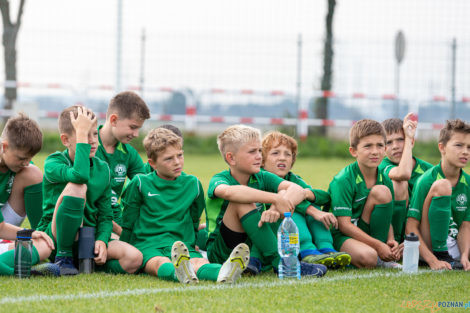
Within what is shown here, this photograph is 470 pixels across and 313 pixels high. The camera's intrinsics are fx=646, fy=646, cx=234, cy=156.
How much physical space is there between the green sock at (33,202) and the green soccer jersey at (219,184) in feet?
3.89

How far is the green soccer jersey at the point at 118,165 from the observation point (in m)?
4.76

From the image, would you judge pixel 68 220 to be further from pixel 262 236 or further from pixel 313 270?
pixel 313 270

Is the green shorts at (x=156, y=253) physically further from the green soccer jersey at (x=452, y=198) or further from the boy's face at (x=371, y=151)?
the green soccer jersey at (x=452, y=198)

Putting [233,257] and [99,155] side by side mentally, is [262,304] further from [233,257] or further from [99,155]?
[99,155]

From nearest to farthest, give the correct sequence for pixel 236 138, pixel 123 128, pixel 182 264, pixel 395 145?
pixel 182 264 → pixel 236 138 → pixel 123 128 → pixel 395 145

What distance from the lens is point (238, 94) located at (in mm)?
13594

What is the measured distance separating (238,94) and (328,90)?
234 cm

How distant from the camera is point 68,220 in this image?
3725mm

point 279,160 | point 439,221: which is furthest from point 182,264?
point 439,221

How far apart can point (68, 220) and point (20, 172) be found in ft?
2.74

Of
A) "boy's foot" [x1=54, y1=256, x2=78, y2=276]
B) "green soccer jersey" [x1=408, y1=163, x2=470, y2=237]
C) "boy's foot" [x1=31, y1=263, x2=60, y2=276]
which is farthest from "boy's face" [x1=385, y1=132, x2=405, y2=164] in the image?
"boy's foot" [x1=31, y1=263, x2=60, y2=276]

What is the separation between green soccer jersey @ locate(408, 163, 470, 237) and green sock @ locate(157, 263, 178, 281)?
1.78 meters

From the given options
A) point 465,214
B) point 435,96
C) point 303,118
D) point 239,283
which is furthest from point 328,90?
point 239,283

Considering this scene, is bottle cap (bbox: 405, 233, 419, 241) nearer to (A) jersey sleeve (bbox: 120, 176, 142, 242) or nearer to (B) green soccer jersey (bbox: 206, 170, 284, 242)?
(B) green soccer jersey (bbox: 206, 170, 284, 242)
